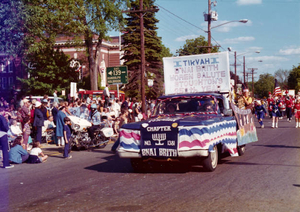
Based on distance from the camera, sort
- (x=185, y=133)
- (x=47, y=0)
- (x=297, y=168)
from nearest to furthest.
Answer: (x=185, y=133) → (x=297, y=168) → (x=47, y=0)

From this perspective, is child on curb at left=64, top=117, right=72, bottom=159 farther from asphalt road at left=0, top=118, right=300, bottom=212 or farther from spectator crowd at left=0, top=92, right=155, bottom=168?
asphalt road at left=0, top=118, right=300, bottom=212

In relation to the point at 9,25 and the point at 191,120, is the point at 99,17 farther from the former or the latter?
the point at 191,120

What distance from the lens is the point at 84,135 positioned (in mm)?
15914

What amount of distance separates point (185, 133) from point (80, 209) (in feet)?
10.9

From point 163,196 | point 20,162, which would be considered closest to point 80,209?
point 163,196

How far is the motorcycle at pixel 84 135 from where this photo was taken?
613 inches

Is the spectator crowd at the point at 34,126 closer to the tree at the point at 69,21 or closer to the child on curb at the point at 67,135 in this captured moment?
the child on curb at the point at 67,135

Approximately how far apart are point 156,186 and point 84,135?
8.36 m

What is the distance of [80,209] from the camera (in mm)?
6426

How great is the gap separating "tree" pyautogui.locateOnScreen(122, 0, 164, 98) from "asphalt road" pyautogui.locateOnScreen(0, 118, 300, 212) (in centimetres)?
3924

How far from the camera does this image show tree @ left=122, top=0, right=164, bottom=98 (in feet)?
167

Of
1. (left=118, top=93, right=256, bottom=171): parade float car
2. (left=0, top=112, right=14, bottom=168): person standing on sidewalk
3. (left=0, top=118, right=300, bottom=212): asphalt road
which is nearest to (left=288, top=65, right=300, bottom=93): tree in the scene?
(left=118, top=93, right=256, bottom=171): parade float car

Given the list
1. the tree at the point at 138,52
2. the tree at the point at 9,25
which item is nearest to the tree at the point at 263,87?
the tree at the point at 138,52

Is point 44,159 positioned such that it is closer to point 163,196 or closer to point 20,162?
point 20,162
